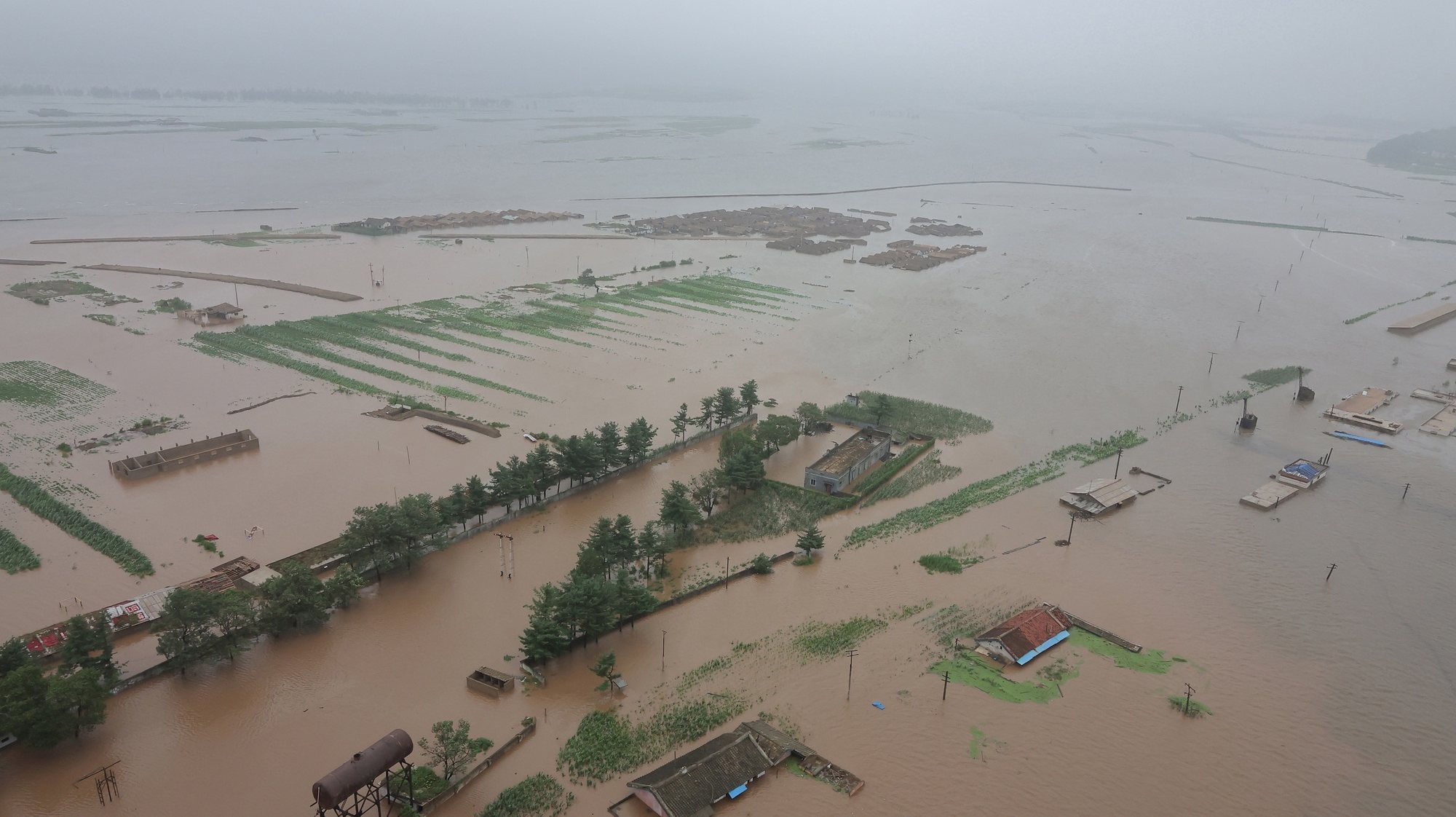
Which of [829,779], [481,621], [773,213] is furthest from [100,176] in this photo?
[829,779]

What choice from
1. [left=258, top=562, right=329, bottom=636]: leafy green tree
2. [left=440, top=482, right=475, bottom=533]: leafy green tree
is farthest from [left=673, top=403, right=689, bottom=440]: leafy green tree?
[left=258, top=562, right=329, bottom=636]: leafy green tree

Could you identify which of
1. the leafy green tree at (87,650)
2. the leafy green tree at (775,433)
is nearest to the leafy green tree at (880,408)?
the leafy green tree at (775,433)

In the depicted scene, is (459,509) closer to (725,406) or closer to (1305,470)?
(725,406)

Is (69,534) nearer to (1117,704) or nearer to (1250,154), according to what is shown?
(1117,704)

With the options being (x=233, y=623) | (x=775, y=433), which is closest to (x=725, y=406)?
(x=775, y=433)

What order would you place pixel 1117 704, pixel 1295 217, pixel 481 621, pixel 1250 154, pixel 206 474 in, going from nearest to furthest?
pixel 1117 704 → pixel 481 621 → pixel 206 474 → pixel 1295 217 → pixel 1250 154

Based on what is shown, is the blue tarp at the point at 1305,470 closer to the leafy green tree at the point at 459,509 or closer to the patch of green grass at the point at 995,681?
the patch of green grass at the point at 995,681
